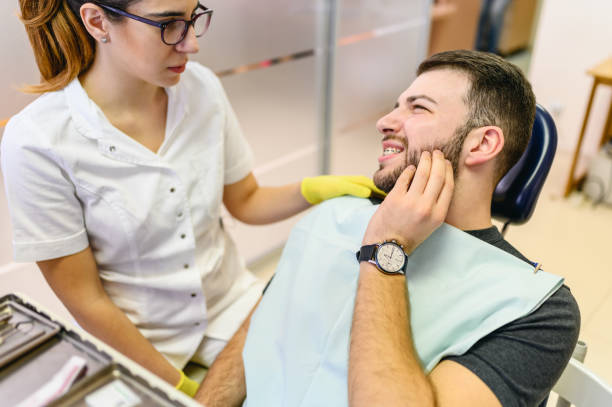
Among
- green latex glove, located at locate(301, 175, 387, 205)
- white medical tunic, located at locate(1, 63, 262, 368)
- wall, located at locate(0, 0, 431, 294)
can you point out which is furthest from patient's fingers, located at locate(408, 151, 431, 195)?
wall, located at locate(0, 0, 431, 294)

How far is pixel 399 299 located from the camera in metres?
0.98

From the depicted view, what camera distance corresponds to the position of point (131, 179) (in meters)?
1.19

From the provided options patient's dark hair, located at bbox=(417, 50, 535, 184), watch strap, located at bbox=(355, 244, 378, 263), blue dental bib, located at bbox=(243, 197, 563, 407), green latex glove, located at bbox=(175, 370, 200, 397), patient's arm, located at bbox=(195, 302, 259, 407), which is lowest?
green latex glove, located at bbox=(175, 370, 200, 397)

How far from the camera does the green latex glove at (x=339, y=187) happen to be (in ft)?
4.31

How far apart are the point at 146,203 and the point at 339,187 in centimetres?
48

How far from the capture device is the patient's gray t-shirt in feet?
2.92

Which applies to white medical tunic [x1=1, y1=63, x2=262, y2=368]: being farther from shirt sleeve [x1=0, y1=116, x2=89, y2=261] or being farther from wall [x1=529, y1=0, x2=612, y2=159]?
wall [x1=529, y1=0, x2=612, y2=159]

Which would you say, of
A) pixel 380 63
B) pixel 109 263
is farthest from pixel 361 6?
pixel 109 263

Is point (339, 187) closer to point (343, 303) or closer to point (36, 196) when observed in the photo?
point (343, 303)

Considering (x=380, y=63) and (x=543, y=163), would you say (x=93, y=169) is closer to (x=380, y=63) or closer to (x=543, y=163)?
(x=543, y=163)

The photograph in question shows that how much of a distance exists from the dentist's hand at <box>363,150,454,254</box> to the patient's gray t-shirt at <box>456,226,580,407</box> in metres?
0.23

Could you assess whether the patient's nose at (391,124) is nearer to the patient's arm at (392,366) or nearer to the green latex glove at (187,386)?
the patient's arm at (392,366)

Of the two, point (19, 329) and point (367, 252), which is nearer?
point (19, 329)

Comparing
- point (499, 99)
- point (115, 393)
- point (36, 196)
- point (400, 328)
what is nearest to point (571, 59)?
point (499, 99)
